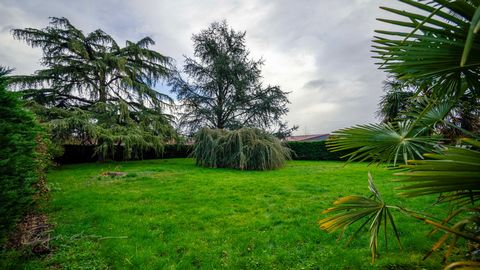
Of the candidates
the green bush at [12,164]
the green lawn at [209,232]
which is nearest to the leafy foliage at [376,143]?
the green lawn at [209,232]

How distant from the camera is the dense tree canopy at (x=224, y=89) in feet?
53.7

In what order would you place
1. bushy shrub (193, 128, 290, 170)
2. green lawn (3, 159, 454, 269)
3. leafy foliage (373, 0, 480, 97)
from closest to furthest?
leafy foliage (373, 0, 480, 97) → green lawn (3, 159, 454, 269) → bushy shrub (193, 128, 290, 170)

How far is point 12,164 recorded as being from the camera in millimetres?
2275

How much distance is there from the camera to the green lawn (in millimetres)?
2330

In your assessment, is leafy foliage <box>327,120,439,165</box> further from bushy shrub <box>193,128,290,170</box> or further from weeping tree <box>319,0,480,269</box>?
bushy shrub <box>193,128,290,170</box>

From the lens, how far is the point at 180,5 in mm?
6855

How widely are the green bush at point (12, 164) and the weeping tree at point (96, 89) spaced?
322 inches

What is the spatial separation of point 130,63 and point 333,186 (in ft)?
41.7

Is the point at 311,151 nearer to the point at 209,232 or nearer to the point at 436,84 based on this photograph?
the point at 209,232

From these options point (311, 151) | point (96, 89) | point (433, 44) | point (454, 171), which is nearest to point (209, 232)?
point (454, 171)

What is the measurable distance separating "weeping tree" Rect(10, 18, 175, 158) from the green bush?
8.19 meters

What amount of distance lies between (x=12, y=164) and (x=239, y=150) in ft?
26.1

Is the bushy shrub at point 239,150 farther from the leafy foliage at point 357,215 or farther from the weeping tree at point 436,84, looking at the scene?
the leafy foliage at point 357,215

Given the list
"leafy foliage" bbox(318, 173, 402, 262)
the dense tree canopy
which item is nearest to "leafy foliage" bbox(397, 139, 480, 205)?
"leafy foliage" bbox(318, 173, 402, 262)
